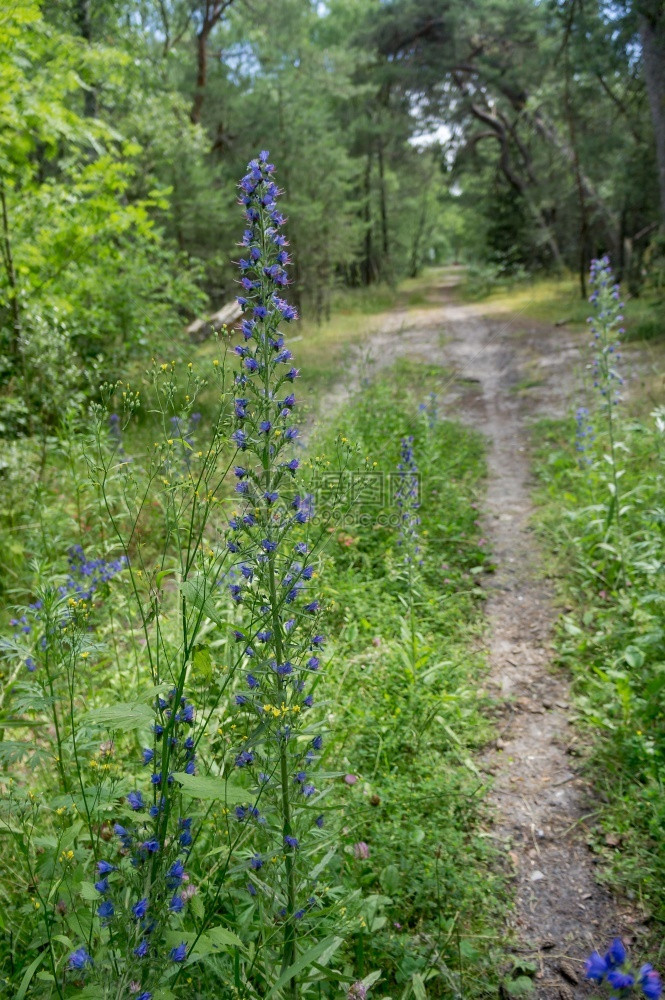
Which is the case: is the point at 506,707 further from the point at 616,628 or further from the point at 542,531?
the point at 542,531

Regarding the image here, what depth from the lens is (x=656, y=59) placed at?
9.27m

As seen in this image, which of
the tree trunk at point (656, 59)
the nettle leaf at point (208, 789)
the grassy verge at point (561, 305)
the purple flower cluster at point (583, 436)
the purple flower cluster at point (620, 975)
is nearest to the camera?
the purple flower cluster at point (620, 975)

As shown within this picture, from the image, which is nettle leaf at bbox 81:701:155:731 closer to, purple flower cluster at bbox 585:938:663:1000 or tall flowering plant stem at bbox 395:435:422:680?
purple flower cluster at bbox 585:938:663:1000

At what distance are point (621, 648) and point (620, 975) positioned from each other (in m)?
3.22

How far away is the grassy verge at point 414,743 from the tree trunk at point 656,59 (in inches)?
312

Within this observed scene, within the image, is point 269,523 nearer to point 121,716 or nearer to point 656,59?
point 121,716

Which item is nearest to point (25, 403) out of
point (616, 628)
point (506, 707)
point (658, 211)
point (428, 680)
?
point (428, 680)

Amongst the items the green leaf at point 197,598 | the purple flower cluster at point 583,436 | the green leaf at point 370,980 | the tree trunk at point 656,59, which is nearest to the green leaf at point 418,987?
the green leaf at point 370,980

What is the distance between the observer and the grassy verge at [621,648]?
2.78 metres

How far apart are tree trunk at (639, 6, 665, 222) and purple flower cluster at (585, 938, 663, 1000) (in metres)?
11.4

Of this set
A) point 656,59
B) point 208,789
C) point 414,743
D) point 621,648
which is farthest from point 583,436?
point 656,59

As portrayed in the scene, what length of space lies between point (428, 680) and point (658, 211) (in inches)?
577

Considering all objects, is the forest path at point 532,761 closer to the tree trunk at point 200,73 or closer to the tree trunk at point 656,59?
the tree trunk at point 656,59

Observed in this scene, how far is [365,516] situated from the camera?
17.4ft
